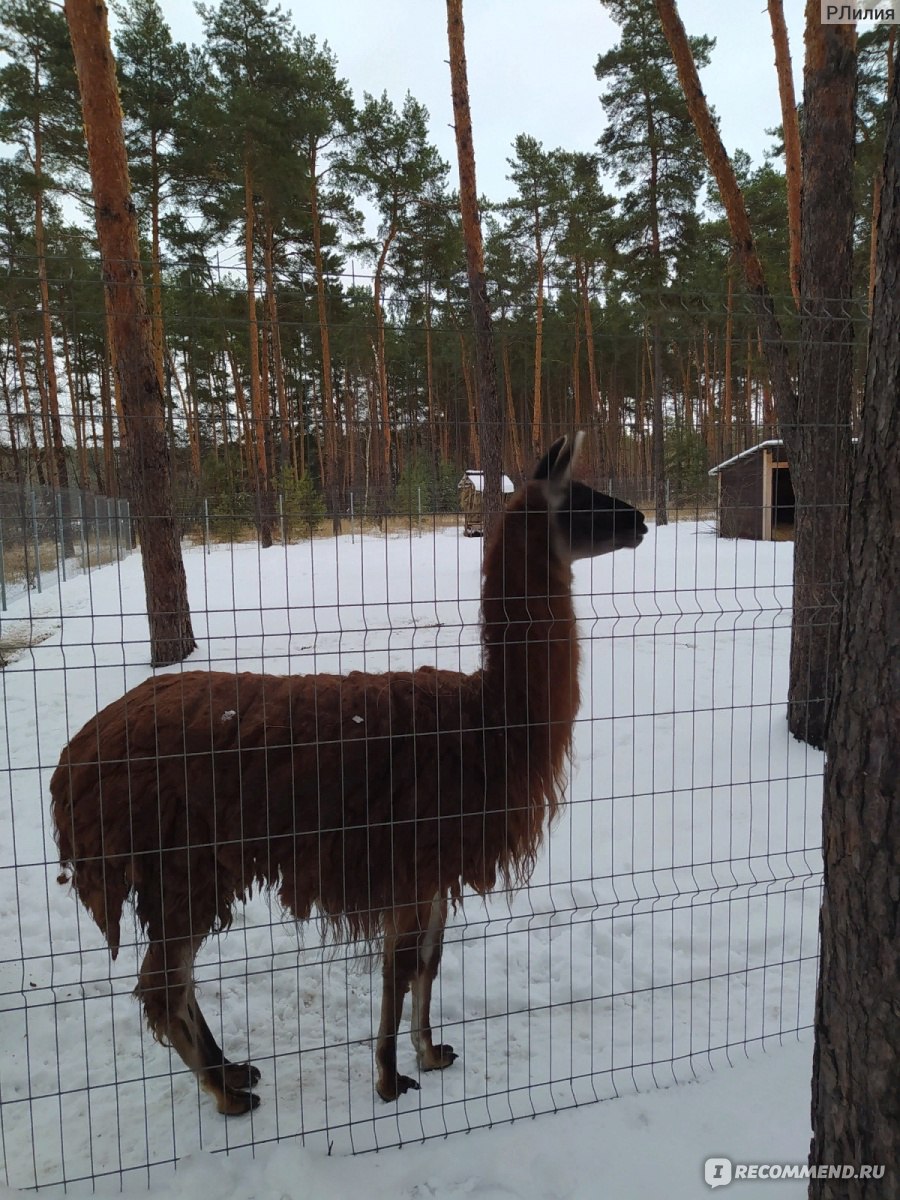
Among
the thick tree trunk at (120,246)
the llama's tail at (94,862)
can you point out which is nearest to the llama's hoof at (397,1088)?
the llama's tail at (94,862)

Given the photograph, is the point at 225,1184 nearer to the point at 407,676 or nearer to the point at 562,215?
the point at 407,676

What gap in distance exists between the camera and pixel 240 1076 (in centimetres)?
278

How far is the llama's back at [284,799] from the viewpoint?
2545 millimetres

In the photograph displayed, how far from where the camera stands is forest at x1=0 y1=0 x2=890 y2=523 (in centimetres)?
253

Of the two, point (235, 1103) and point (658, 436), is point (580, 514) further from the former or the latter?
point (235, 1103)

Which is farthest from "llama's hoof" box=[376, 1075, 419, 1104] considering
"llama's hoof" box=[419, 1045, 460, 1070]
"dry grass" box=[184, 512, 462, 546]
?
"dry grass" box=[184, 512, 462, 546]

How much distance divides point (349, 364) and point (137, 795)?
173 cm

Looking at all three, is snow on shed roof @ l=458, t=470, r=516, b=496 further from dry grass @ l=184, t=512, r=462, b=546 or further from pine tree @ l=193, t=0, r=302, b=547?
pine tree @ l=193, t=0, r=302, b=547

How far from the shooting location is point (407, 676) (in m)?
2.95

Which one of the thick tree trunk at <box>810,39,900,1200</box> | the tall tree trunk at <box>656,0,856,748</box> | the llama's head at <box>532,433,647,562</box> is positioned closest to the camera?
the thick tree trunk at <box>810,39,900,1200</box>

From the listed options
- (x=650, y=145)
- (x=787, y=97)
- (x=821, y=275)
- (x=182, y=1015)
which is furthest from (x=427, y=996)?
(x=650, y=145)

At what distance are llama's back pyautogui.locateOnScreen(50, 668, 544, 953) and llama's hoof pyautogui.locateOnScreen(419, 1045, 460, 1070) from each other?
57 cm

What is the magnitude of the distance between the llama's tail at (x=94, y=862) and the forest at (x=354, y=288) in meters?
1.08

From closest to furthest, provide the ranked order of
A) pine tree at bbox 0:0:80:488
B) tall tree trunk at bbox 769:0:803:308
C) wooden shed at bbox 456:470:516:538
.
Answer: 1. wooden shed at bbox 456:470:516:538
2. tall tree trunk at bbox 769:0:803:308
3. pine tree at bbox 0:0:80:488
